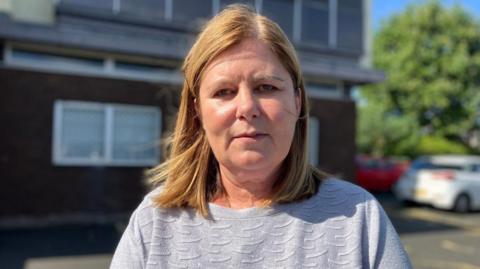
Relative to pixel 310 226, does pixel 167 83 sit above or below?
above

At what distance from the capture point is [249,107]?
1.21 m

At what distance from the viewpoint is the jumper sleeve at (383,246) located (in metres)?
1.18

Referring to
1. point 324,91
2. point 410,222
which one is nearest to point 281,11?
point 324,91

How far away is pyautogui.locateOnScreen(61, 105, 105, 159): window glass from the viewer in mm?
9143

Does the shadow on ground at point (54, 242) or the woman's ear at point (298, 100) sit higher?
the woman's ear at point (298, 100)

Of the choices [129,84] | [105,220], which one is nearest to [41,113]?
[129,84]

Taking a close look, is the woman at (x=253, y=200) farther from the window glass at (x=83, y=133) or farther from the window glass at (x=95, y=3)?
the window glass at (x=95, y=3)

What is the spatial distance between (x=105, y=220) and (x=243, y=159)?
869 centimetres

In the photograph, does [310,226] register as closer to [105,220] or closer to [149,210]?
[149,210]

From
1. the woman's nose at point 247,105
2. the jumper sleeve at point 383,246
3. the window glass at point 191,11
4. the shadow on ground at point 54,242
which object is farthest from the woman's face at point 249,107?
the window glass at point 191,11

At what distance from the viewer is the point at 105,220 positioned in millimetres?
9328

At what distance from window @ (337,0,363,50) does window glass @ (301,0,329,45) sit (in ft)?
1.30

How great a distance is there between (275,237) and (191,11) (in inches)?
388

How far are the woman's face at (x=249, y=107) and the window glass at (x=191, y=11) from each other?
31.2 feet
